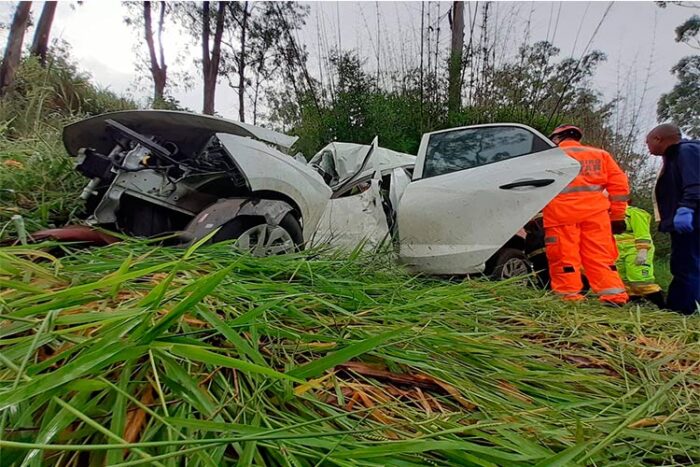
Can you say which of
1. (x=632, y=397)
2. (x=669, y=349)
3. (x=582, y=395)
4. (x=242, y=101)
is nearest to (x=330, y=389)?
(x=582, y=395)

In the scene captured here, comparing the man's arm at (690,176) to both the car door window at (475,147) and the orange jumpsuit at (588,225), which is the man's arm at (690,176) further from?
the car door window at (475,147)

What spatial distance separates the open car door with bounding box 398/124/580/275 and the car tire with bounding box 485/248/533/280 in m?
0.26

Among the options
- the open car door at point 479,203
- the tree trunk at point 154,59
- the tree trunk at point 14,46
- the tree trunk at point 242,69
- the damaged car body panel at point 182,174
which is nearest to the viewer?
the damaged car body panel at point 182,174

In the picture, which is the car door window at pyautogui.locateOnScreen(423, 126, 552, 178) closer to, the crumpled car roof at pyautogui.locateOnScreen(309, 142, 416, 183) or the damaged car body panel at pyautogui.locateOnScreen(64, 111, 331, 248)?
the crumpled car roof at pyautogui.locateOnScreen(309, 142, 416, 183)

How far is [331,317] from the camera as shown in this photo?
1186 mm

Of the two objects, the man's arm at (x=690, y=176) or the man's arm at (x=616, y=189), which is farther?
the man's arm at (x=690, y=176)

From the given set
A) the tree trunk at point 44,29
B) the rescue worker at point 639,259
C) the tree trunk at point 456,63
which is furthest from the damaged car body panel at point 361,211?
the tree trunk at point 44,29

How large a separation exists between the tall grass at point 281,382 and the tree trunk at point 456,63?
700 cm

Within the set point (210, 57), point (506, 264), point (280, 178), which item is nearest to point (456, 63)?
point (506, 264)

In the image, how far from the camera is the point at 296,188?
2.53 metres

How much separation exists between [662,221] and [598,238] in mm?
1170

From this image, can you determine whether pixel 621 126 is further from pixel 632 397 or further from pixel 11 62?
pixel 11 62

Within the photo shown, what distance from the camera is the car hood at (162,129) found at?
7.43 ft

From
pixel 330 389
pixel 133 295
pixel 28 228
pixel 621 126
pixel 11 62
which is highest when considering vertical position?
pixel 11 62
